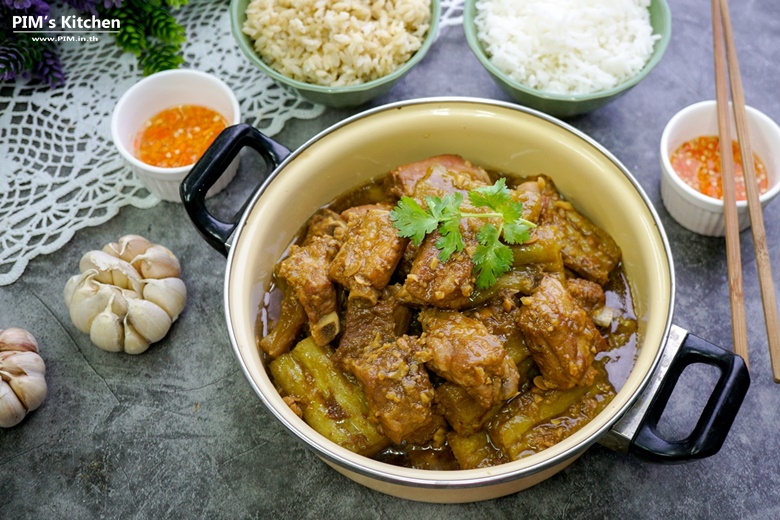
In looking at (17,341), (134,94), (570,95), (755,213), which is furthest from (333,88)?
(755,213)

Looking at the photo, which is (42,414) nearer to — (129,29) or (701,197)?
(129,29)

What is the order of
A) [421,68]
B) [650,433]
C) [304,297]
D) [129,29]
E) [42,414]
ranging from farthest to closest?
[421,68], [129,29], [42,414], [304,297], [650,433]

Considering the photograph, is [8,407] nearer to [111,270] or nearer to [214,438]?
[111,270]

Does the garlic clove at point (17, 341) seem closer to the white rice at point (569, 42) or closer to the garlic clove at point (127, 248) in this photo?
the garlic clove at point (127, 248)

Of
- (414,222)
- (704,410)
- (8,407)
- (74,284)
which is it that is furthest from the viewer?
(74,284)

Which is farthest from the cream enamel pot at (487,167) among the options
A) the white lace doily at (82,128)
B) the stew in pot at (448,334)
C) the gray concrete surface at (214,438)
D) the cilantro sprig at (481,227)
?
the white lace doily at (82,128)

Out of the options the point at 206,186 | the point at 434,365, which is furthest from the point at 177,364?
the point at 434,365
